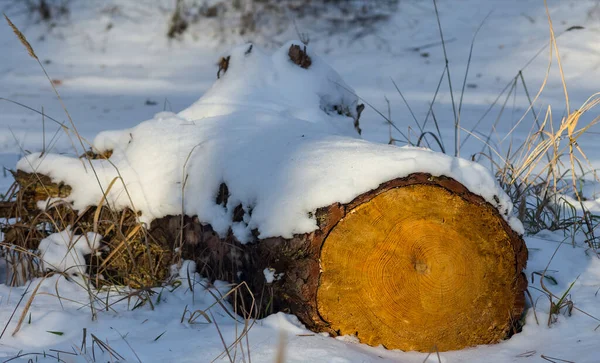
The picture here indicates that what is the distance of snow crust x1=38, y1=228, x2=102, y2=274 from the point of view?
2.28m

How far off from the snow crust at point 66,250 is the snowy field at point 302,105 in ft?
0.22

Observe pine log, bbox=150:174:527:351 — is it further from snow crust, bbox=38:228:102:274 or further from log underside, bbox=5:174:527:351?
snow crust, bbox=38:228:102:274

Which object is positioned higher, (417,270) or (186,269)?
(417,270)

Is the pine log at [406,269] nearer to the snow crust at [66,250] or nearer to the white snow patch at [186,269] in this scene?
the white snow patch at [186,269]

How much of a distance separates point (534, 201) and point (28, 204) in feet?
6.83

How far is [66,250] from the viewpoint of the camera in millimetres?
2328

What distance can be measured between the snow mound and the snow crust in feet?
0.39

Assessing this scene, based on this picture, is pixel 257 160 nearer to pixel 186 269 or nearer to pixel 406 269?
pixel 186 269

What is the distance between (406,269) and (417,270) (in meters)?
0.03

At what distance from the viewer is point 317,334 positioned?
1.86 metres

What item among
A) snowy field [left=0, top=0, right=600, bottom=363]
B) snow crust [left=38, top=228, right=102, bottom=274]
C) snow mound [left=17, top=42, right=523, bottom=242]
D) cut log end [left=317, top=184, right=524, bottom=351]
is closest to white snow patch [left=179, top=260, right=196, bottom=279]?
snowy field [left=0, top=0, right=600, bottom=363]

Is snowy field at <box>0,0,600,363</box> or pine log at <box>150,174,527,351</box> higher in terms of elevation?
pine log at <box>150,174,527,351</box>

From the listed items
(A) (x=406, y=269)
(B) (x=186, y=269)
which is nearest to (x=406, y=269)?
(A) (x=406, y=269)

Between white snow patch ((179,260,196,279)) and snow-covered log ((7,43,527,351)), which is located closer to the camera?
snow-covered log ((7,43,527,351))
